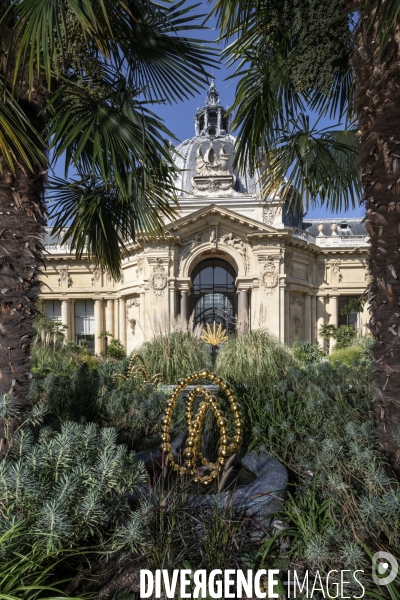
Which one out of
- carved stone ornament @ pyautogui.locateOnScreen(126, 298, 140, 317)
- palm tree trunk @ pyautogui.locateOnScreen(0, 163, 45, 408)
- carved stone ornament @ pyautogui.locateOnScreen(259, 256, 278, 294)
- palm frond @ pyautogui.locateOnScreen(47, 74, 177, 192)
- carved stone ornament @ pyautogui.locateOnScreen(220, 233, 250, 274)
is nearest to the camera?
palm tree trunk @ pyautogui.locateOnScreen(0, 163, 45, 408)

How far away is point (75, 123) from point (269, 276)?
2104 cm

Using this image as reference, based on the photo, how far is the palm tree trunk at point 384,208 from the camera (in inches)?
104

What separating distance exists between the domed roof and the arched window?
15.0 ft

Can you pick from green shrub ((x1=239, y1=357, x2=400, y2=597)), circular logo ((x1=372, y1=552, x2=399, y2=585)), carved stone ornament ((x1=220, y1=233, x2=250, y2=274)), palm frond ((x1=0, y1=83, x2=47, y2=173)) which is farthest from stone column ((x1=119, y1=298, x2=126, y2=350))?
circular logo ((x1=372, y1=552, x2=399, y2=585))

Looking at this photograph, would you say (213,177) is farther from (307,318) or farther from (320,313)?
(320,313)

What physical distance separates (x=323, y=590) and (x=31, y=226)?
283 cm

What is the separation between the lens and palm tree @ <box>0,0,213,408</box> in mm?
2793

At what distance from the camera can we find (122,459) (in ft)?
7.13

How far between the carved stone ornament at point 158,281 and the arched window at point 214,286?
12.3 feet

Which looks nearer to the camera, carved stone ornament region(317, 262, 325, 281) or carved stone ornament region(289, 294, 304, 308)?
carved stone ornament region(289, 294, 304, 308)

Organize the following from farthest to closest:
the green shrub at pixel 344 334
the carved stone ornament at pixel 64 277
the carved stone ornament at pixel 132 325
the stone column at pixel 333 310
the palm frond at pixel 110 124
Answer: the carved stone ornament at pixel 64 277
the stone column at pixel 333 310
the carved stone ornament at pixel 132 325
the green shrub at pixel 344 334
the palm frond at pixel 110 124

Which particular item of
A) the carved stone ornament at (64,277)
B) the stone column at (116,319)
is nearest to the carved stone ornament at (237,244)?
the stone column at (116,319)

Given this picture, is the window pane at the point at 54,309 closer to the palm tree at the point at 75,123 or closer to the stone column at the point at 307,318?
the stone column at the point at 307,318

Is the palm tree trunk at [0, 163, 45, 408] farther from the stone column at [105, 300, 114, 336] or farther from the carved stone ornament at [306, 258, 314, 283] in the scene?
the stone column at [105, 300, 114, 336]
